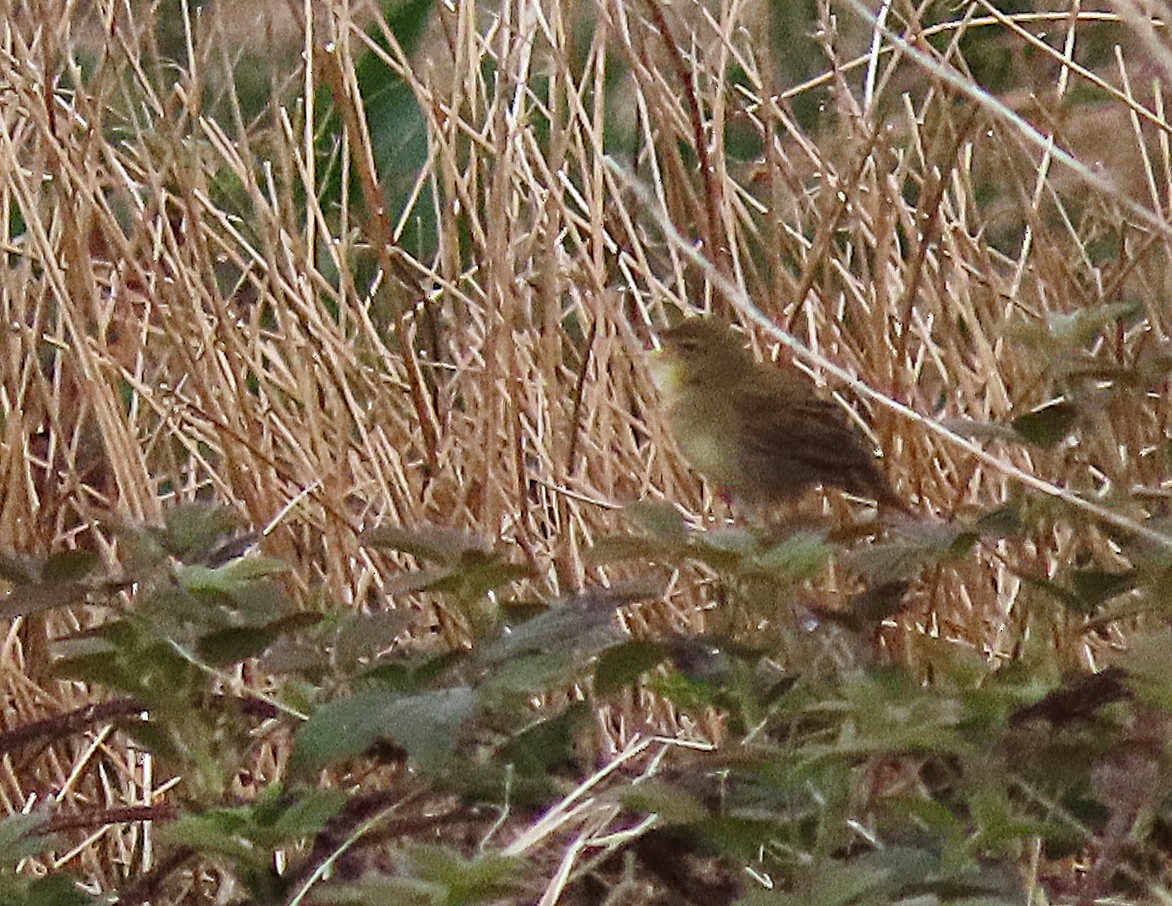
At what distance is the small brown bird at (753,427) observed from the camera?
113 cm

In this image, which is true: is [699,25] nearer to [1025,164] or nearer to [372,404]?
[1025,164]

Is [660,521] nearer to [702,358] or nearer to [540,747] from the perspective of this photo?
[540,747]

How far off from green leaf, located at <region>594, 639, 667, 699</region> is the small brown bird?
0.46m

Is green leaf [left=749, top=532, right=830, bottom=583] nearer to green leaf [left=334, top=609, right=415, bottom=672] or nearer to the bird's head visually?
green leaf [left=334, top=609, right=415, bottom=672]

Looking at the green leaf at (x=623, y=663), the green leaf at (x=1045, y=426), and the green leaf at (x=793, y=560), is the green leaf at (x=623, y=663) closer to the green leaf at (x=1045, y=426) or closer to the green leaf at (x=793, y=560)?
the green leaf at (x=793, y=560)

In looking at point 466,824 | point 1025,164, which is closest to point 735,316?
point 1025,164

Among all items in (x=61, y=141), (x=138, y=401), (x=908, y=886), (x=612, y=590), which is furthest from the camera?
(x=138, y=401)

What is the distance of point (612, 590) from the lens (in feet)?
2.26

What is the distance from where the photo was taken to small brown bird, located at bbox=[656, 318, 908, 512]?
3.71ft

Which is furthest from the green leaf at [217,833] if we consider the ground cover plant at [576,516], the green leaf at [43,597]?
the green leaf at [43,597]

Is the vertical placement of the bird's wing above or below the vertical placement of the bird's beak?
below

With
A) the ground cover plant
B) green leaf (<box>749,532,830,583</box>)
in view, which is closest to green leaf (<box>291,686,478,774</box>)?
the ground cover plant

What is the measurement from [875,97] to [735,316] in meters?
0.26

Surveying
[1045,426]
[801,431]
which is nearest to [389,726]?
[1045,426]
